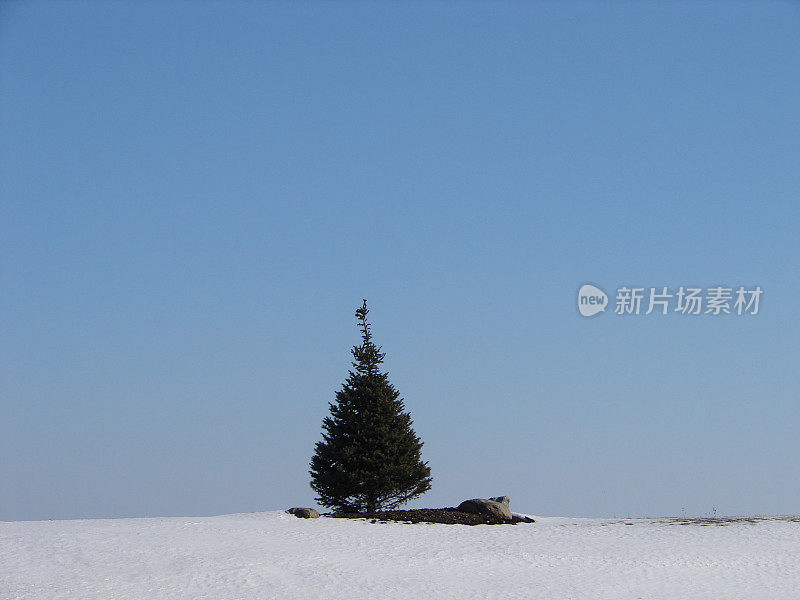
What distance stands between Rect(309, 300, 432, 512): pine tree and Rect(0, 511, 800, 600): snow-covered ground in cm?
337

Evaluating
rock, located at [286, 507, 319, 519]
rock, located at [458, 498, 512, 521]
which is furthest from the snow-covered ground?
rock, located at [458, 498, 512, 521]

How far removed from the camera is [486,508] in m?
Result: 26.6

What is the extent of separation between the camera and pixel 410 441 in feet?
93.5

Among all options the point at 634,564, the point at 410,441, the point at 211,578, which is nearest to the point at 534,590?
the point at 634,564

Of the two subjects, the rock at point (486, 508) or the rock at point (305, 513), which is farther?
the rock at point (486, 508)

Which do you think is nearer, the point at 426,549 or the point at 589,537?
the point at 426,549

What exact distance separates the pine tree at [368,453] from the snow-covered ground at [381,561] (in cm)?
337

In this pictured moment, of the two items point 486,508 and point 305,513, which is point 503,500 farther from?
point 305,513

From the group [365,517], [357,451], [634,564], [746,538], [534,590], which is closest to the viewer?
[534,590]

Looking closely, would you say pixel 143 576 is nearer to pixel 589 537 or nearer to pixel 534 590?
pixel 534 590

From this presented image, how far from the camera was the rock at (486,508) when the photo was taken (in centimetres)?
2641

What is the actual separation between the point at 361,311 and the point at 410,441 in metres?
4.84

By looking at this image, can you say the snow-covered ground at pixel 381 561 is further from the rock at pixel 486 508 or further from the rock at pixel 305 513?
the rock at pixel 486 508

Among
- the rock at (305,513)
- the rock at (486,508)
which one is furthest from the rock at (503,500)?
the rock at (305,513)
